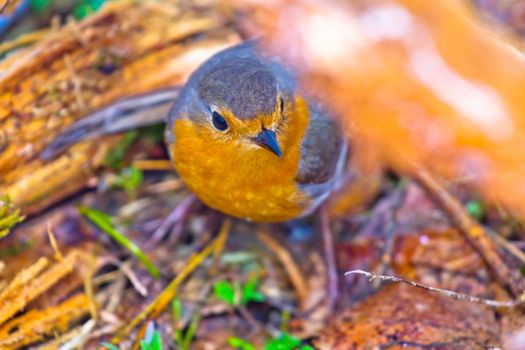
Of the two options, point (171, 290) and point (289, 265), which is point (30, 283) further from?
point (289, 265)

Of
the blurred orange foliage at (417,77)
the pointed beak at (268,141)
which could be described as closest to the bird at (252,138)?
the pointed beak at (268,141)

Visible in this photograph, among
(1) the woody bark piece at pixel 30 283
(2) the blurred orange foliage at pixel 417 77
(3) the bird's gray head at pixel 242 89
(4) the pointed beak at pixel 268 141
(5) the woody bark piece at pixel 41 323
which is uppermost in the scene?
(3) the bird's gray head at pixel 242 89

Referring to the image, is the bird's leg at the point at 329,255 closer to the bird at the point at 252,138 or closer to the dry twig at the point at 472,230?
the bird at the point at 252,138

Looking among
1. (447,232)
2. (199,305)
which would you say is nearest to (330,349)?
(199,305)

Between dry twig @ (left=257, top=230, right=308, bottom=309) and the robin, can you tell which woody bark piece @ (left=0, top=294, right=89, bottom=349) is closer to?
the robin

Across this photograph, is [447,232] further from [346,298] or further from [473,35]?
[473,35]

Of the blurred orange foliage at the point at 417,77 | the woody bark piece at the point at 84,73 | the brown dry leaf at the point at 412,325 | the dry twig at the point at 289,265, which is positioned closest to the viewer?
the brown dry leaf at the point at 412,325

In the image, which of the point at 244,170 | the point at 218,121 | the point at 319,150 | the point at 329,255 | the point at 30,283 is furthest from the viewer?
the point at 329,255

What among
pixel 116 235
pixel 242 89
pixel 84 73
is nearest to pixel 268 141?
pixel 242 89
